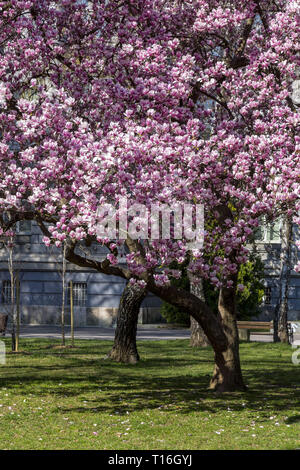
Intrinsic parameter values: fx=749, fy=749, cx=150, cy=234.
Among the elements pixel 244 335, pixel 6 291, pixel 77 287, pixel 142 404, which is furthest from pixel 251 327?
pixel 142 404

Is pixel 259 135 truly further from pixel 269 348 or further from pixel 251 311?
pixel 251 311

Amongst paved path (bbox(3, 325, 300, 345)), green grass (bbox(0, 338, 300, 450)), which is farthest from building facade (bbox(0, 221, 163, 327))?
green grass (bbox(0, 338, 300, 450))

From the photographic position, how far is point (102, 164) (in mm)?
10203

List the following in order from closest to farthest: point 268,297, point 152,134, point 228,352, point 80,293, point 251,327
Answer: point 152,134
point 228,352
point 251,327
point 80,293
point 268,297

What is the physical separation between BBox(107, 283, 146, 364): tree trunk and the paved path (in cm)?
807

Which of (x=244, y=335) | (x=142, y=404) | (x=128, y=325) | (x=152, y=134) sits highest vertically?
(x=152, y=134)

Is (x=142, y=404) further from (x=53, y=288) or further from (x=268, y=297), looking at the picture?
(x=268, y=297)

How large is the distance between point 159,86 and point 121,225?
2638 mm

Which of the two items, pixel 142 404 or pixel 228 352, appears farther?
pixel 228 352

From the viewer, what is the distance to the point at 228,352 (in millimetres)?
14047

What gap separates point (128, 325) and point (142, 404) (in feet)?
18.8

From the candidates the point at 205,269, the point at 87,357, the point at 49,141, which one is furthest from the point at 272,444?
the point at 87,357

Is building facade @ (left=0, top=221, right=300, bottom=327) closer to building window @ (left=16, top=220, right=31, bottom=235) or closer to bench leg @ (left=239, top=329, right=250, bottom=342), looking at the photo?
building window @ (left=16, top=220, right=31, bottom=235)

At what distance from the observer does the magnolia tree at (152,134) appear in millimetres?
10328
